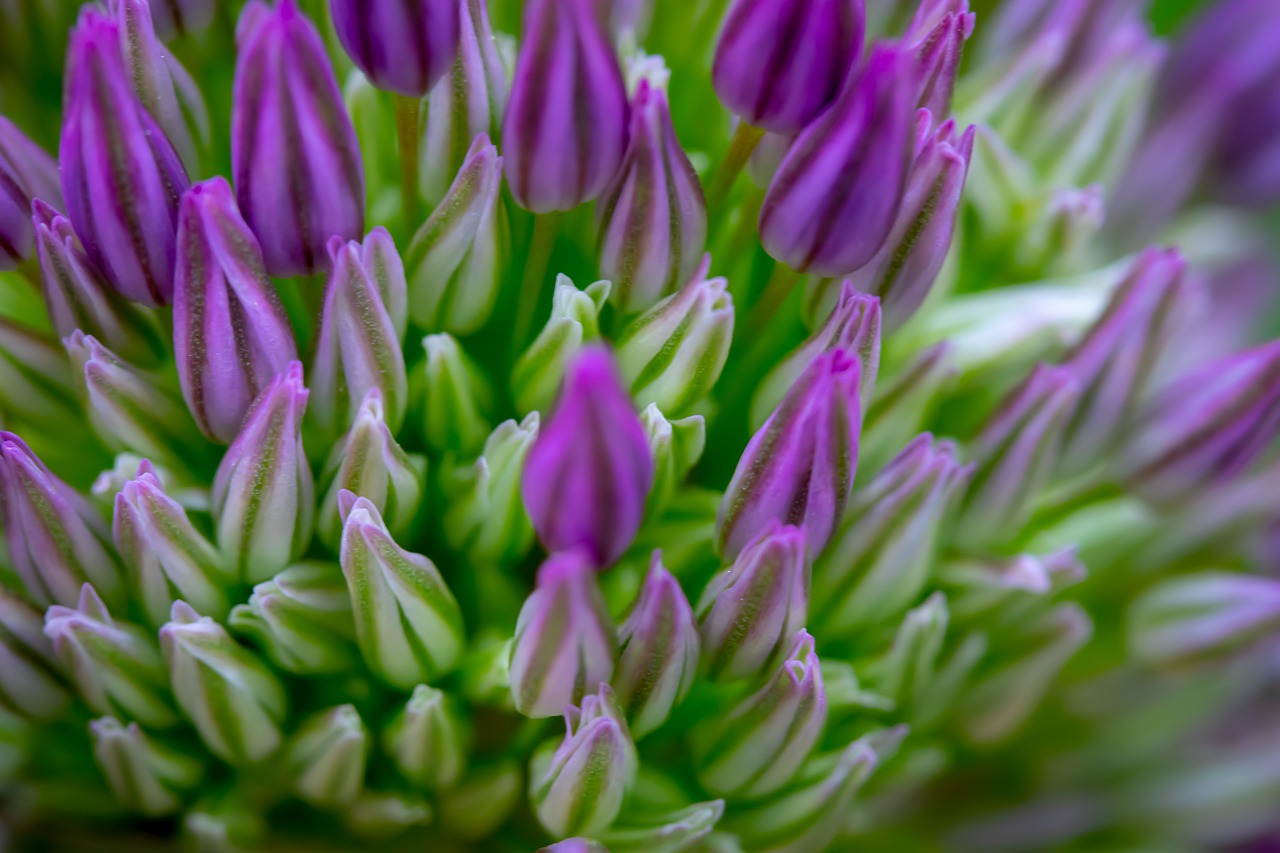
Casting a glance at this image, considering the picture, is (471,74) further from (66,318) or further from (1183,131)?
(1183,131)

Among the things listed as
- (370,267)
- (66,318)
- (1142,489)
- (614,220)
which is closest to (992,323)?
(1142,489)

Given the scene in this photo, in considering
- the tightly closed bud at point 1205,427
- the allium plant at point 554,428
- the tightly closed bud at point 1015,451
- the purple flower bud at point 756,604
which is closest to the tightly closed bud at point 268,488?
the allium plant at point 554,428

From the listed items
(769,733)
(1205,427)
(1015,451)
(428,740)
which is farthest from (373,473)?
(1205,427)

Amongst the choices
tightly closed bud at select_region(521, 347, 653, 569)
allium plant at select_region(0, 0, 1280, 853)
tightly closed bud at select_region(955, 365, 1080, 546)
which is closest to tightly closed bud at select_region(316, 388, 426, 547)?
allium plant at select_region(0, 0, 1280, 853)

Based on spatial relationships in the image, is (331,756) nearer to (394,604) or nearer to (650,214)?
(394,604)

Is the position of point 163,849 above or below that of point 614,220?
below

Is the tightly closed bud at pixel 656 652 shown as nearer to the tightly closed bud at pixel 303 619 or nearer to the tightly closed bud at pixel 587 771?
the tightly closed bud at pixel 587 771
